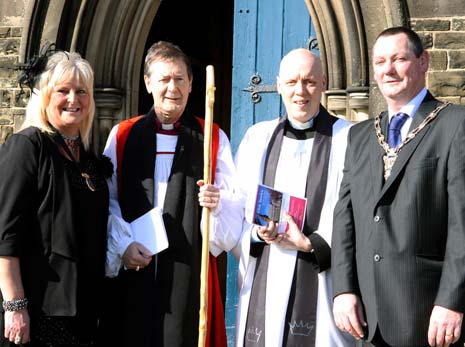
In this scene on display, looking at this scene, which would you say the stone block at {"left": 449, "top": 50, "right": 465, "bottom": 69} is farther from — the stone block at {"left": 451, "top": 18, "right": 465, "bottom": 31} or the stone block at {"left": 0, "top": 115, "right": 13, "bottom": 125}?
the stone block at {"left": 0, "top": 115, "right": 13, "bottom": 125}

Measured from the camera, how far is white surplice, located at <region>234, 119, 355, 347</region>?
4441 mm

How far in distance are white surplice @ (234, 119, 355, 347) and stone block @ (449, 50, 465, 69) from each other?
1655mm

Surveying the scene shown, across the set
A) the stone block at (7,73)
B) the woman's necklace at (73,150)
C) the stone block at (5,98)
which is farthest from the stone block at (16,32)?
the woman's necklace at (73,150)

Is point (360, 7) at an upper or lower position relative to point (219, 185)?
upper

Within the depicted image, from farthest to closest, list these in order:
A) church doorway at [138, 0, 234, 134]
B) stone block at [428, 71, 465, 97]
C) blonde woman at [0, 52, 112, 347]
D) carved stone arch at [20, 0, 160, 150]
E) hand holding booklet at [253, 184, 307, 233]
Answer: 1. church doorway at [138, 0, 234, 134]
2. carved stone arch at [20, 0, 160, 150]
3. stone block at [428, 71, 465, 97]
4. hand holding booklet at [253, 184, 307, 233]
5. blonde woman at [0, 52, 112, 347]

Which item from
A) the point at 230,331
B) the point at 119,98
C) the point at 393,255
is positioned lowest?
the point at 230,331

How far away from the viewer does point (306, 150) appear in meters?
4.61

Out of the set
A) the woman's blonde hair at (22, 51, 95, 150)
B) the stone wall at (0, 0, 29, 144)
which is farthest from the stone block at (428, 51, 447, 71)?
the stone wall at (0, 0, 29, 144)

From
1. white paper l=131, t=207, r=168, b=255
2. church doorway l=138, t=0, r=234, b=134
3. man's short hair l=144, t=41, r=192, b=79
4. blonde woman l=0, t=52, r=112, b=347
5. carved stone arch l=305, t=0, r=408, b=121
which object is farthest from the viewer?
church doorway l=138, t=0, r=234, b=134

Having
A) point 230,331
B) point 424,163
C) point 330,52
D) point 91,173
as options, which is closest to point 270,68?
point 330,52

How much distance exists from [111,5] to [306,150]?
2.93 m

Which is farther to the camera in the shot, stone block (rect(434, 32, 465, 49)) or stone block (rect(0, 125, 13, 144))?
stone block (rect(0, 125, 13, 144))

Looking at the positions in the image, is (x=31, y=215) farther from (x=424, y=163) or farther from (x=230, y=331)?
(x=230, y=331)

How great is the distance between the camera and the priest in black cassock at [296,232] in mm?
4438
